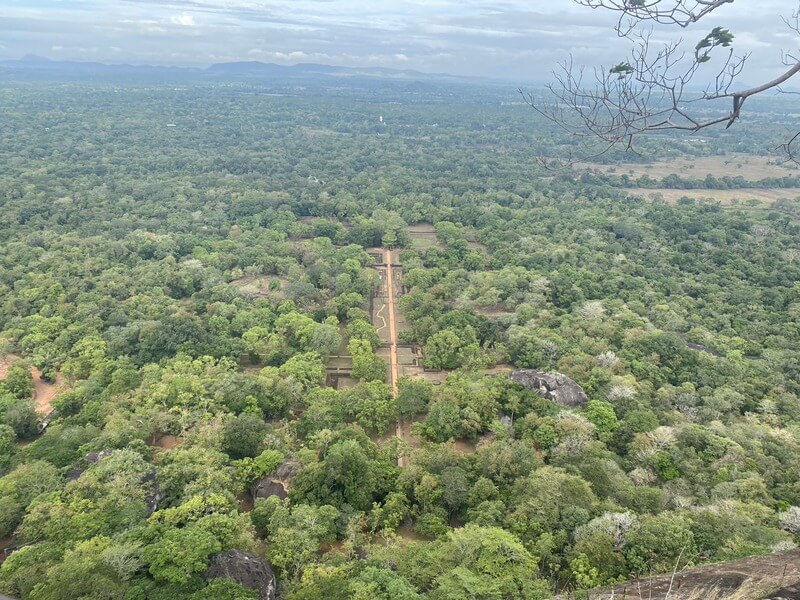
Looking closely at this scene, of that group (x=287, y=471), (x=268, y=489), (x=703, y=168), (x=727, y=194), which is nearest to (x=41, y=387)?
(x=268, y=489)

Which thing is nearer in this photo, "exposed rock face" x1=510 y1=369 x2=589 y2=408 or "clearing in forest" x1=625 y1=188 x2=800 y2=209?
"exposed rock face" x1=510 y1=369 x2=589 y2=408

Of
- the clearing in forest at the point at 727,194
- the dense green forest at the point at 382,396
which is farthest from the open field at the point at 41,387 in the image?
the clearing in forest at the point at 727,194

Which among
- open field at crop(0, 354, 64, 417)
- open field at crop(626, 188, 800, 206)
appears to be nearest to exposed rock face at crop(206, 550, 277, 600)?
open field at crop(0, 354, 64, 417)

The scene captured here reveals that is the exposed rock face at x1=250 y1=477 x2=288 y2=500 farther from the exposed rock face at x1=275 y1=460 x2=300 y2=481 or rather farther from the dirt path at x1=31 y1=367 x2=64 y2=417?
the dirt path at x1=31 y1=367 x2=64 y2=417

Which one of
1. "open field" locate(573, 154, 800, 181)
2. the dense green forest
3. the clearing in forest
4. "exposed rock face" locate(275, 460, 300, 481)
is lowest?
"exposed rock face" locate(275, 460, 300, 481)

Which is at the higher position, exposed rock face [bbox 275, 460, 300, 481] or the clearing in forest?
the clearing in forest

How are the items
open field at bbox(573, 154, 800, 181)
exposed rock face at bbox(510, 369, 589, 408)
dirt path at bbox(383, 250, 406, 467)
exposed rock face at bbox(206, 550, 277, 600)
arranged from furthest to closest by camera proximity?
open field at bbox(573, 154, 800, 181) < dirt path at bbox(383, 250, 406, 467) < exposed rock face at bbox(510, 369, 589, 408) < exposed rock face at bbox(206, 550, 277, 600)

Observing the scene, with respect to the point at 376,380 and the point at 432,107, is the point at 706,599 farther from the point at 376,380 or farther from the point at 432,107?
the point at 432,107

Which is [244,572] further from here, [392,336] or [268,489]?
[392,336]

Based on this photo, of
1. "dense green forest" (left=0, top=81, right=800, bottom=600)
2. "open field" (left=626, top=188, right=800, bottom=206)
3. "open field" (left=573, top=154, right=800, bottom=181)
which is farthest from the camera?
"open field" (left=573, top=154, right=800, bottom=181)
